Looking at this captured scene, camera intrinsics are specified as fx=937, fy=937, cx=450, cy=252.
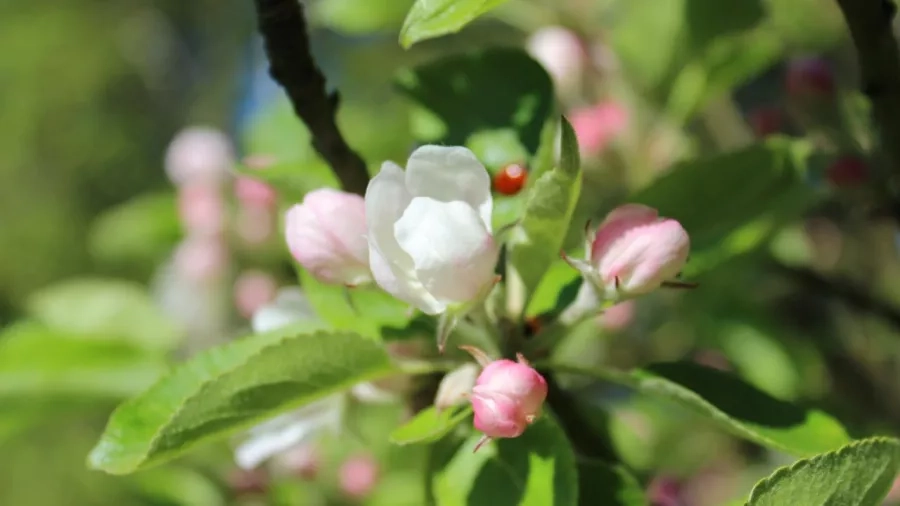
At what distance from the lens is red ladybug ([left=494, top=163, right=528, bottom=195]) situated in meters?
0.58

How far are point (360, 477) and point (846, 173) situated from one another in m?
0.59

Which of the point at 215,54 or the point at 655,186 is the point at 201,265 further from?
the point at 215,54

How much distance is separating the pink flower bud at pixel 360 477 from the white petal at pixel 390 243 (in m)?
0.56

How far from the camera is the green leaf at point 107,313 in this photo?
1024mm

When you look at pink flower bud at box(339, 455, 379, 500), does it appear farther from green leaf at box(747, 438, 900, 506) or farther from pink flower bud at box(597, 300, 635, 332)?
green leaf at box(747, 438, 900, 506)

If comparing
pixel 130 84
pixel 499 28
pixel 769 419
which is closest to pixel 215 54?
pixel 130 84

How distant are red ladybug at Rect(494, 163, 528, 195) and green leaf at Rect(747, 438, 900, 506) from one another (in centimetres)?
24

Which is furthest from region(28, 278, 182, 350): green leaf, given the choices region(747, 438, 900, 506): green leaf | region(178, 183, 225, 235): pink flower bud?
region(747, 438, 900, 506): green leaf

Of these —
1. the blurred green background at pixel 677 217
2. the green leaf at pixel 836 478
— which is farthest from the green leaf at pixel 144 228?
the green leaf at pixel 836 478

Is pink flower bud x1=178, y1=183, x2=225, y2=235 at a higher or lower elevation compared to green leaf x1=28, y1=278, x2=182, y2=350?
higher

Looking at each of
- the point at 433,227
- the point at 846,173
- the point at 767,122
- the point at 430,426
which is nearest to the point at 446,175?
the point at 433,227

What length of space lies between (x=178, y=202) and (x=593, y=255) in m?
0.67

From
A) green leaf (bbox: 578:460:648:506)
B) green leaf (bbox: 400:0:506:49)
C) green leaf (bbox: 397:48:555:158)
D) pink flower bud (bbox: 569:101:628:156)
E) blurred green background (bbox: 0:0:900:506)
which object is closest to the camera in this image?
green leaf (bbox: 400:0:506:49)

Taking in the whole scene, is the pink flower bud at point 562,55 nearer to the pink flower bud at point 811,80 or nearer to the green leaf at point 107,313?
the pink flower bud at point 811,80
